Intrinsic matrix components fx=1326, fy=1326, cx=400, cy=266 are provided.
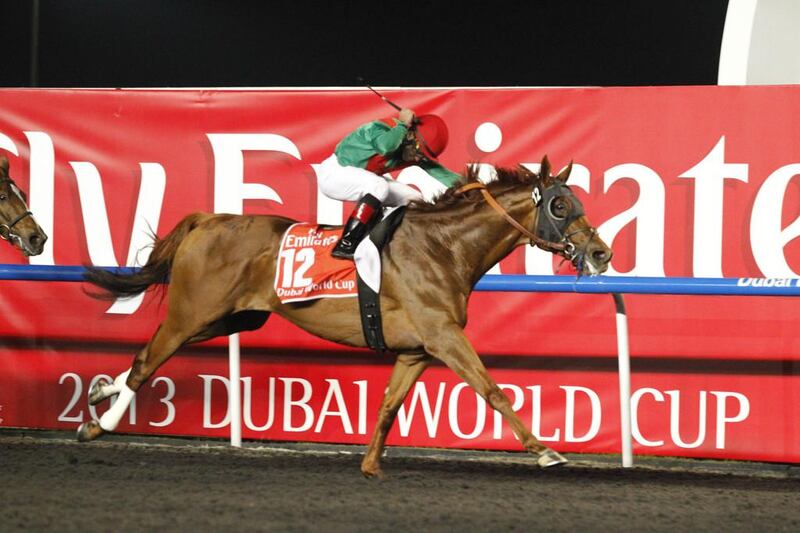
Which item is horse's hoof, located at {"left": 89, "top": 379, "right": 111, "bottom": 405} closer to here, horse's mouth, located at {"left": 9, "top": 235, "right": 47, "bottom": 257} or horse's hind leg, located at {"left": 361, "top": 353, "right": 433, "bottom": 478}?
horse's mouth, located at {"left": 9, "top": 235, "right": 47, "bottom": 257}

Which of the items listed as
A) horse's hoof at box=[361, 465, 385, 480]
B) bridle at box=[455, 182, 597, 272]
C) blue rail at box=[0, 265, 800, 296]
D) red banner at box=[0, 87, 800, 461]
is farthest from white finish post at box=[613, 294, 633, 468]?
horse's hoof at box=[361, 465, 385, 480]

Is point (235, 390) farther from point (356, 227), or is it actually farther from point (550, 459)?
point (550, 459)

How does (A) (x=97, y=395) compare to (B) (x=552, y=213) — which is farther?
(A) (x=97, y=395)

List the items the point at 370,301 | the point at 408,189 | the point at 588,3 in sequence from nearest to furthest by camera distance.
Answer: the point at 370,301 < the point at 408,189 < the point at 588,3

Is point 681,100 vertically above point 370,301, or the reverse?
point 681,100

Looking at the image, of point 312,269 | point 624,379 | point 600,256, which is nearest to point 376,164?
point 312,269

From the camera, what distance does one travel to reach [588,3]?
1002cm

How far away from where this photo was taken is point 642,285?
6195 millimetres

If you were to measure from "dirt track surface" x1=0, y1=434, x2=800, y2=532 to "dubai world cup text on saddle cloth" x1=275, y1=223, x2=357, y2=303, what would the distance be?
2.69 ft

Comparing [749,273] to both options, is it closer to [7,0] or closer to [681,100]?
[681,100]

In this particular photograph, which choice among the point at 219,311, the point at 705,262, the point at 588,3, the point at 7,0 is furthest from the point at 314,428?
the point at 7,0

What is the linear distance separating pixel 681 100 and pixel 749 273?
921mm

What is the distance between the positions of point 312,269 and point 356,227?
0.30m

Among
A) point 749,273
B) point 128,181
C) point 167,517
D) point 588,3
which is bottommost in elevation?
point 167,517
